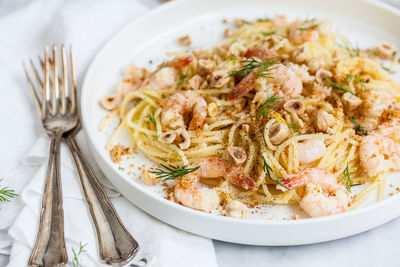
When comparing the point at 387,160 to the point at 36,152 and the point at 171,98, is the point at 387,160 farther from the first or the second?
the point at 36,152

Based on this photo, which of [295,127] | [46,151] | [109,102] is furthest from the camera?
[109,102]

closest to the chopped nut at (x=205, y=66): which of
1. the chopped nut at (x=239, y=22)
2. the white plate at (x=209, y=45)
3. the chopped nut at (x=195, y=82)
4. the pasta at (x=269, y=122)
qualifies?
the pasta at (x=269, y=122)

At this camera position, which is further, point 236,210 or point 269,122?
point 269,122

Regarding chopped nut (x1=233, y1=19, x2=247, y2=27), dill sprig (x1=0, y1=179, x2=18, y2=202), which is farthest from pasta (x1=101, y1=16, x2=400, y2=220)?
dill sprig (x1=0, y1=179, x2=18, y2=202)

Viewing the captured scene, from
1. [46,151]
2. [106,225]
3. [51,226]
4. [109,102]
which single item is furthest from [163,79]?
[51,226]

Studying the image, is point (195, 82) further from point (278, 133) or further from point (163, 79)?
point (278, 133)

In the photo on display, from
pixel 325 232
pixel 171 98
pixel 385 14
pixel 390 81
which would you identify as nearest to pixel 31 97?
pixel 171 98

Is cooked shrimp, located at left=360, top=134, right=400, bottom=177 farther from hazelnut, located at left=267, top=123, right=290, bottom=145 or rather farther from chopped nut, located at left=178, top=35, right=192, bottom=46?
chopped nut, located at left=178, top=35, right=192, bottom=46

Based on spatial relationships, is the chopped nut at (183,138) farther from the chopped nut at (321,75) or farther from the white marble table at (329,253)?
the chopped nut at (321,75)
